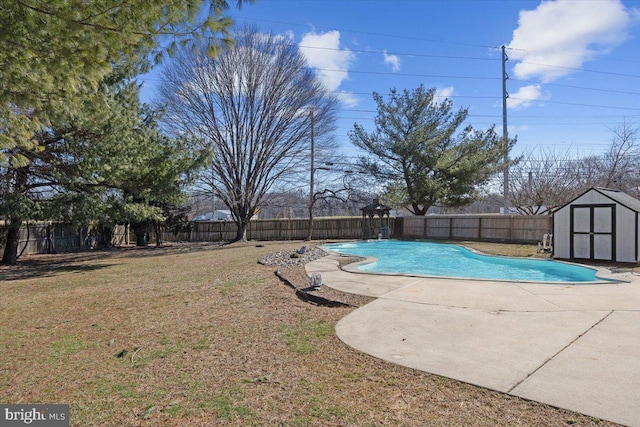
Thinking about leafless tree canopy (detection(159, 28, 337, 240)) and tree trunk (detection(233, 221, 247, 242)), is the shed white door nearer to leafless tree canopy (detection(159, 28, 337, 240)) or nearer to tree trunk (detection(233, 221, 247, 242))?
leafless tree canopy (detection(159, 28, 337, 240))

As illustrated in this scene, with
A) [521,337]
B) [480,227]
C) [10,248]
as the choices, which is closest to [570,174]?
[480,227]

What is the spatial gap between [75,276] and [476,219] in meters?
17.7

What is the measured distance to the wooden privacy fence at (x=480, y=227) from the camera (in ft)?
55.3

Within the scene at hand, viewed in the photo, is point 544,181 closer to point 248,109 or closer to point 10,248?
point 248,109

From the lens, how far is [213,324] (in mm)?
4934

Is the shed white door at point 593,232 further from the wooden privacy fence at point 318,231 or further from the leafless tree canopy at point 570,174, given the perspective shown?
the leafless tree canopy at point 570,174

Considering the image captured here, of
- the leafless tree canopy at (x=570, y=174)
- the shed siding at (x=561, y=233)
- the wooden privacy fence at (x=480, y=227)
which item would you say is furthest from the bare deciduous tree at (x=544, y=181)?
the shed siding at (x=561, y=233)

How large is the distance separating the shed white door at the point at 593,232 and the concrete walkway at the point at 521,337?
410 centimetres

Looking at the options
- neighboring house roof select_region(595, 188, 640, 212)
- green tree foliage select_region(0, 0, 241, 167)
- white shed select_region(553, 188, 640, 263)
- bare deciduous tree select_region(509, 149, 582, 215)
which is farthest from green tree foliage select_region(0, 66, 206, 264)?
bare deciduous tree select_region(509, 149, 582, 215)

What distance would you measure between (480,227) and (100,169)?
17.1m

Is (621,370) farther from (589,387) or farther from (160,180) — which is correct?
(160,180)

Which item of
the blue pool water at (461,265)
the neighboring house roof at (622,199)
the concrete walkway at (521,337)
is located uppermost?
the neighboring house roof at (622,199)

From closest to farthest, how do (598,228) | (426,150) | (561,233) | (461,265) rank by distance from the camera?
(598,228)
(561,233)
(461,265)
(426,150)

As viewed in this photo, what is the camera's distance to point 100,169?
10.4m
